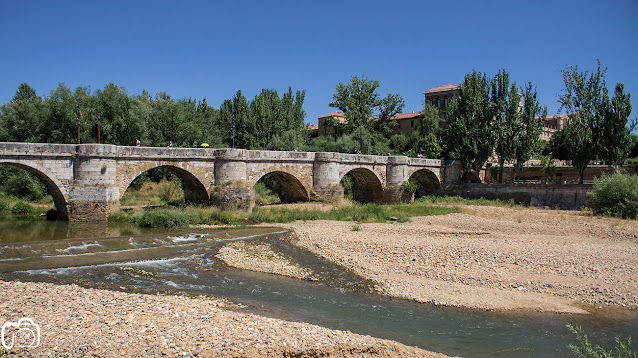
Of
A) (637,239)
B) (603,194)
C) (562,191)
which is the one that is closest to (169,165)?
(637,239)

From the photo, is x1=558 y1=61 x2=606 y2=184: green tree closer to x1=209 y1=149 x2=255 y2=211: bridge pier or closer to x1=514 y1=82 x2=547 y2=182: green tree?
x1=514 y1=82 x2=547 y2=182: green tree

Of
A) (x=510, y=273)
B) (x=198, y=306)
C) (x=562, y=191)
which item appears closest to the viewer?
(x=198, y=306)

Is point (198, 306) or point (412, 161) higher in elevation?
point (412, 161)

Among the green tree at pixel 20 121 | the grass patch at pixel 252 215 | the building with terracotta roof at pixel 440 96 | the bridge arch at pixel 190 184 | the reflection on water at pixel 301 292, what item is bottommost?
the reflection on water at pixel 301 292

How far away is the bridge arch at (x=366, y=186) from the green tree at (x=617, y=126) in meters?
19.5

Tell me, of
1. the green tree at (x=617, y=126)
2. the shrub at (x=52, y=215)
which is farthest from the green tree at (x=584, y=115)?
the shrub at (x=52, y=215)

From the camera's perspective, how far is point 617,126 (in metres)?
38.7

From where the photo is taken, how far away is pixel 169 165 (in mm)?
27562

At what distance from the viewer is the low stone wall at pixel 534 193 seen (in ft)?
123

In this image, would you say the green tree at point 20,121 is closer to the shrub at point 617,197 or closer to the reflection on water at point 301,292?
the reflection on water at point 301,292

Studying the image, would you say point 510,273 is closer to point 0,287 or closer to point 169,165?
point 0,287

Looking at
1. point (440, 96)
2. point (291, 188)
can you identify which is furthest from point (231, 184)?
point (440, 96)

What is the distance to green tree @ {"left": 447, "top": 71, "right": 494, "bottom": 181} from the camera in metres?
43.5

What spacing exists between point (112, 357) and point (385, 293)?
7.48m
